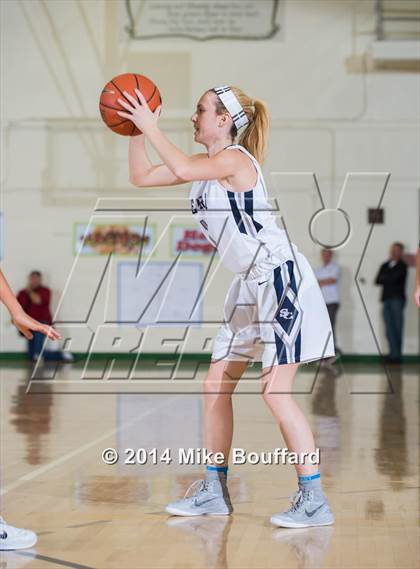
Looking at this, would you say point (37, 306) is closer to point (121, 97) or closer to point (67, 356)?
point (67, 356)

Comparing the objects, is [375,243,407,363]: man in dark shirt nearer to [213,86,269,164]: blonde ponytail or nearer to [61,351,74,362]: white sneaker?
[61,351,74,362]: white sneaker

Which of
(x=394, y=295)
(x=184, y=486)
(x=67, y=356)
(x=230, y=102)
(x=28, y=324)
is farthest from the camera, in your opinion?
(x=67, y=356)

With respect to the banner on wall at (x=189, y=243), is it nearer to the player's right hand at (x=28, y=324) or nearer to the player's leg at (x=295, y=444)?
the player's leg at (x=295, y=444)

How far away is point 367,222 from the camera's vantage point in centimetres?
1568

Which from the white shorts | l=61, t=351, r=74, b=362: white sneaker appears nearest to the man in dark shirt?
l=61, t=351, r=74, b=362: white sneaker

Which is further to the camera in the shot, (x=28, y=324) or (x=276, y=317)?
(x=276, y=317)

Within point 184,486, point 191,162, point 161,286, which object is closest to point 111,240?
point 161,286

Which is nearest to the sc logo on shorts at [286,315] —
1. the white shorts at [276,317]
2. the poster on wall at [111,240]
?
the white shorts at [276,317]

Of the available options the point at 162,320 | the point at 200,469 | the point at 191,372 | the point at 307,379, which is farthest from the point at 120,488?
the point at 162,320

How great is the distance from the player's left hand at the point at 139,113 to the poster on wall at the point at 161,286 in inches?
446

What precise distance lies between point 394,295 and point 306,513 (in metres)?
11.0

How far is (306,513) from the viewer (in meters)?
4.47

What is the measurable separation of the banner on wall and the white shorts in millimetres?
11127

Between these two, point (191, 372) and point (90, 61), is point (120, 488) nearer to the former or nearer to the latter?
point (191, 372)
